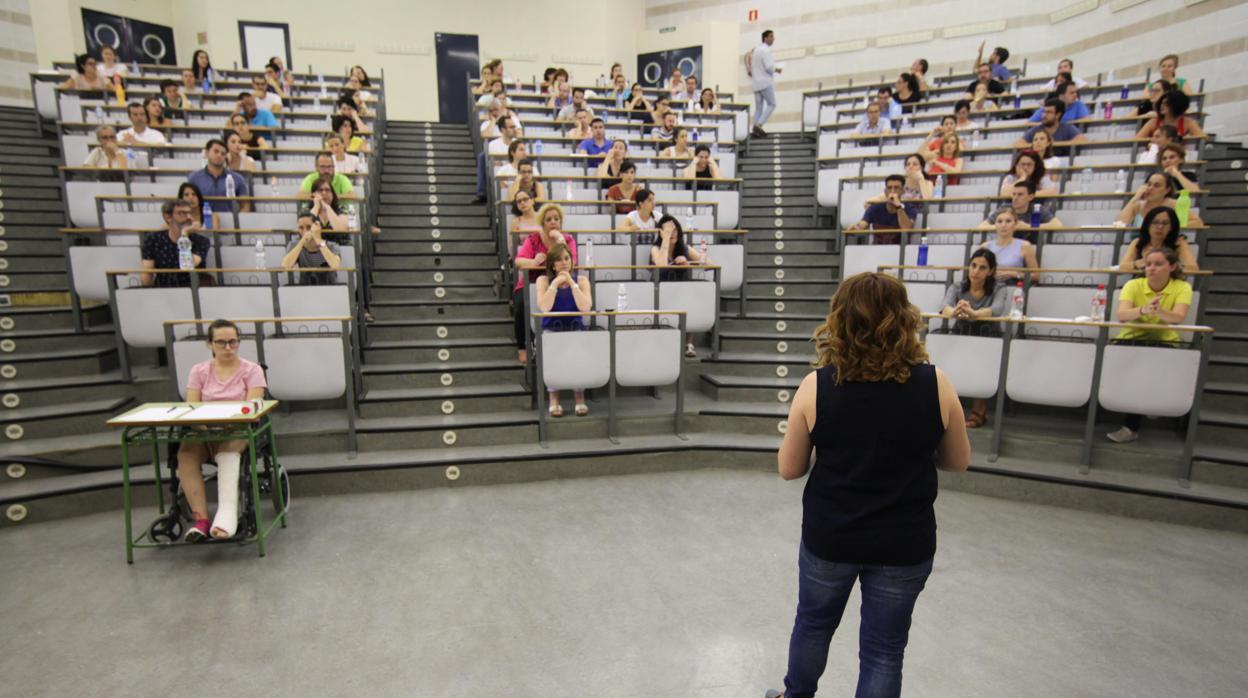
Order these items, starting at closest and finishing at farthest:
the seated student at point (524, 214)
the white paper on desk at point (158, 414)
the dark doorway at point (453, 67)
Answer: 1. the white paper on desk at point (158, 414)
2. the seated student at point (524, 214)
3. the dark doorway at point (453, 67)

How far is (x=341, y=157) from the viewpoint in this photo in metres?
5.39

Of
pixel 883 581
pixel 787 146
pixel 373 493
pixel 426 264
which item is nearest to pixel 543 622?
pixel 883 581

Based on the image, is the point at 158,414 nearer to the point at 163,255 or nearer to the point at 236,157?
the point at 163,255

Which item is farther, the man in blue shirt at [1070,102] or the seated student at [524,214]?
the man in blue shirt at [1070,102]

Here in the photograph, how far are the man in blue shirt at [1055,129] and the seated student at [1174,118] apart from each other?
0.44 m

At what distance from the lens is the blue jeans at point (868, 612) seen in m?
1.35

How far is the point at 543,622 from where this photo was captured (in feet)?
7.45

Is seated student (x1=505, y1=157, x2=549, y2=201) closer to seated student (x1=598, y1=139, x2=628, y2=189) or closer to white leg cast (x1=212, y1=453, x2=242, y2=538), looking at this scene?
seated student (x1=598, y1=139, x2=628, y2=189)

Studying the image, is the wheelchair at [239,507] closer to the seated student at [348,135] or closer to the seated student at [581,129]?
the seated student at [348,135]

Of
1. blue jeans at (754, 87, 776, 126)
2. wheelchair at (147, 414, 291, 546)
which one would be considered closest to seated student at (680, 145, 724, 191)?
blue jeans at (754, 87, 776, 126)

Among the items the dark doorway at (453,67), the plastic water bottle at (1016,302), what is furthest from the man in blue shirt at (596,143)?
the dark doorway at (453,67)

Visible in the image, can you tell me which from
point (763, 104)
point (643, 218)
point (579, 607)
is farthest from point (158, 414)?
point (763, 104)

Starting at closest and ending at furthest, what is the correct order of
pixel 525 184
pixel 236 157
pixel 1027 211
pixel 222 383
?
pixel 222 383 < pixel 1027 211 < pixel 525 184 < pixel 236 157

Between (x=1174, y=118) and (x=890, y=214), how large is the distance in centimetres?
261
